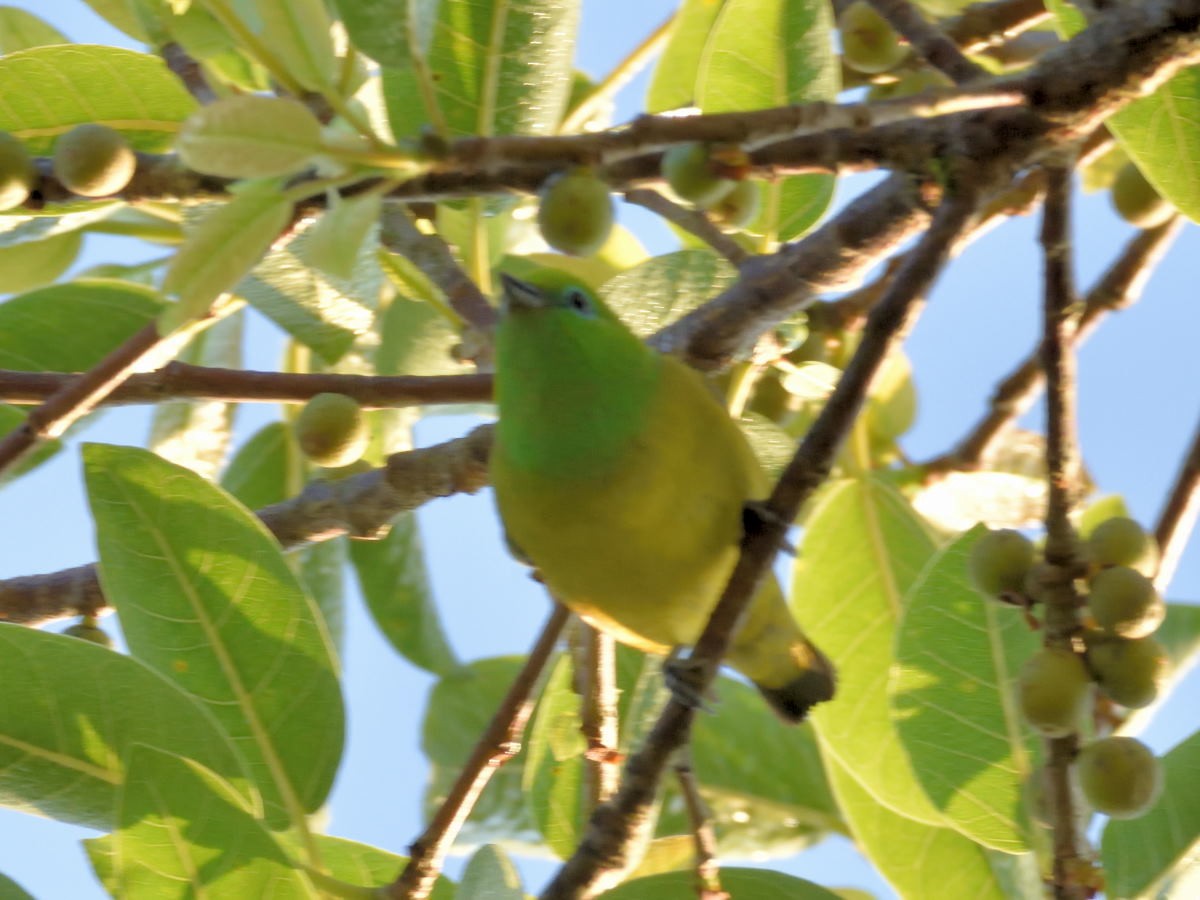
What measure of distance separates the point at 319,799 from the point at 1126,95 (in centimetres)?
117

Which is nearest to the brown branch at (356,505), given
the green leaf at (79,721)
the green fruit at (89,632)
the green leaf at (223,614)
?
the green fruit at (89,632)

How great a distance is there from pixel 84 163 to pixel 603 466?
2.16ft

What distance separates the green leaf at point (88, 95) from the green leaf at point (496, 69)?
401mm

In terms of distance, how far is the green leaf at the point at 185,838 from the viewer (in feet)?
3.77

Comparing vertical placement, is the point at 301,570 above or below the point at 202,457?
below

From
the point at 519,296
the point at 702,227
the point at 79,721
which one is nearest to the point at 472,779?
the point at 79,721

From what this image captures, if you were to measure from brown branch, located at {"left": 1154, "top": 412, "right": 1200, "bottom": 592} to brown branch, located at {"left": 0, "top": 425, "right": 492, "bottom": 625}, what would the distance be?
0.81 m

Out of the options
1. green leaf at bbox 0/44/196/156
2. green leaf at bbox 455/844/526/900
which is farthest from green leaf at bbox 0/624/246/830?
green leaf at bbox 0/44/196/156

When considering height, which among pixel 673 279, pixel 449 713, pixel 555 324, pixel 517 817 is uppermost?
pixel 673 279

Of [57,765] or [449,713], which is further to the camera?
[449,713]

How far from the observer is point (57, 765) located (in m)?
1.38

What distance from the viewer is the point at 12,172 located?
1.26m

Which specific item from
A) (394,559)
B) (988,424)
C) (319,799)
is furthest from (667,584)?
(988,424)

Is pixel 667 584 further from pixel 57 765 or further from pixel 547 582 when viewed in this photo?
pixel 57 765
